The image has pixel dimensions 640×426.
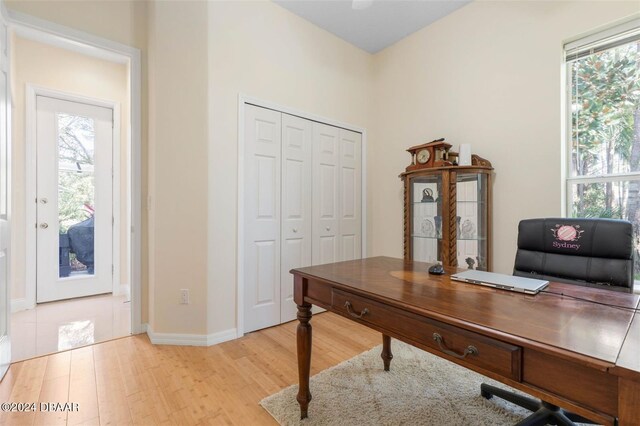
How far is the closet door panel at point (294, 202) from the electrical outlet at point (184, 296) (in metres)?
0.86

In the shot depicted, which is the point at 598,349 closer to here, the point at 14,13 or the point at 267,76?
the point at 267,76

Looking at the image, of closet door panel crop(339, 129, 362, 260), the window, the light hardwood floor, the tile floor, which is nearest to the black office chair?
the window

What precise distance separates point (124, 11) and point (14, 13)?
0.74 m

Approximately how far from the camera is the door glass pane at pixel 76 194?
3.50m

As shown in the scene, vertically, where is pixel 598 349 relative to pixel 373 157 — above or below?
below

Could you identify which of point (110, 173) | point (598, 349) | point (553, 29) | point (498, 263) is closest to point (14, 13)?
point (110, 173)

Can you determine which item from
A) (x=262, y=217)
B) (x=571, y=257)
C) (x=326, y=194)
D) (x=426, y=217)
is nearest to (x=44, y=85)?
(x=262, y=217)

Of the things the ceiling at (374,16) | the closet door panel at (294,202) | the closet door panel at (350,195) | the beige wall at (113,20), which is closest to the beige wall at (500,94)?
the ceiling at (374,16)

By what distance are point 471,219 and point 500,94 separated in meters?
1.12

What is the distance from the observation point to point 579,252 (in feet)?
4.81

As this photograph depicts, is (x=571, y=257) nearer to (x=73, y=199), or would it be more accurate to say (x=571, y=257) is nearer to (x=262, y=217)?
(x=262, y=217)

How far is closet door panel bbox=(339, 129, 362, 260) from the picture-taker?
342 centimetres

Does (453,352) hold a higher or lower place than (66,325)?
higher

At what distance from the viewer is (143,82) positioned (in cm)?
262
